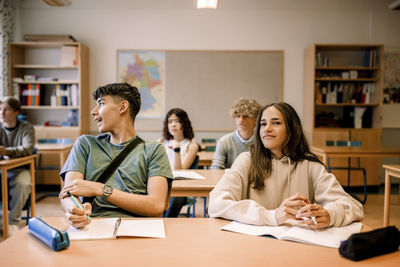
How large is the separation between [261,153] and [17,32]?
547cm

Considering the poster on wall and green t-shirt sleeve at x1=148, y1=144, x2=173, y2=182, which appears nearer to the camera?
green t-shirt sleeve at x1=148, y1=144, x2=173, y2=182

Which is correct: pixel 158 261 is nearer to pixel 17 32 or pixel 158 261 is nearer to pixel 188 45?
pixel 188 45

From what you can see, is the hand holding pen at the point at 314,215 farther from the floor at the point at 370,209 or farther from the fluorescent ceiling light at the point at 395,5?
the fluorescent ceiling light at the point at 395,5

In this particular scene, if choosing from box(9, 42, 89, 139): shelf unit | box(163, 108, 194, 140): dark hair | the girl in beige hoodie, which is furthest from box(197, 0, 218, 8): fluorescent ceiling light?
the girl in beige hoodie

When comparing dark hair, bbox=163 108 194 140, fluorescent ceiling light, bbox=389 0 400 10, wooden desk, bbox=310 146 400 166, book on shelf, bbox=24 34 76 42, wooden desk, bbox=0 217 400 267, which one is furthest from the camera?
book on shelf, bbox=24 34 76 42

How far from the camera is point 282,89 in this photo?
5.70 metres

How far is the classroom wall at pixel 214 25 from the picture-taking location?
18.2ft

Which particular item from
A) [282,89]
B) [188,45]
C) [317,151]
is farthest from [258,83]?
[317,151]

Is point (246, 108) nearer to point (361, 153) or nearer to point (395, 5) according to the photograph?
point (361, 153)

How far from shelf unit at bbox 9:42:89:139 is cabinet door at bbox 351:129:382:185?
14.5 feet

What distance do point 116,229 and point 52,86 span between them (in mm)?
4941

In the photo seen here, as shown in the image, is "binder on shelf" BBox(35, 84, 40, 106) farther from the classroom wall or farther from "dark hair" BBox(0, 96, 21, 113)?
"dark hair" BBox(0, 96, 21, 113)

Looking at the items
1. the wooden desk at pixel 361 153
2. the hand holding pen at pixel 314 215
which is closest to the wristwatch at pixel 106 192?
the hand holding pen at pixel 314 215

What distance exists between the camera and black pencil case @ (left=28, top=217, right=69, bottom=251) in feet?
3.35
